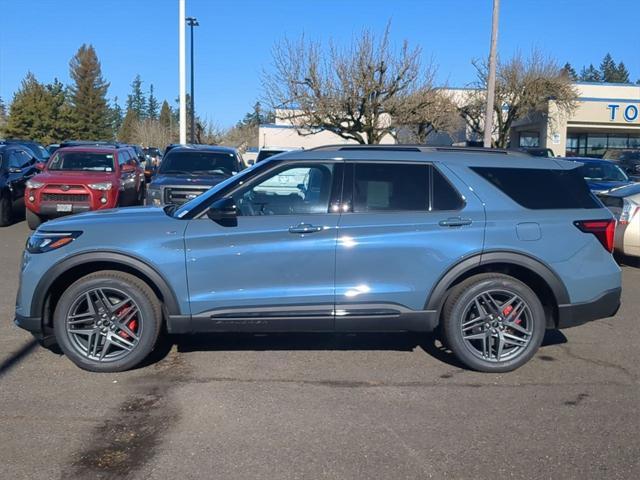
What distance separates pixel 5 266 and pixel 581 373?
26.7 ft

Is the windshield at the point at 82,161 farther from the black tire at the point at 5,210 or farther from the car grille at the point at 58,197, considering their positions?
the car grille at the point at 58,197

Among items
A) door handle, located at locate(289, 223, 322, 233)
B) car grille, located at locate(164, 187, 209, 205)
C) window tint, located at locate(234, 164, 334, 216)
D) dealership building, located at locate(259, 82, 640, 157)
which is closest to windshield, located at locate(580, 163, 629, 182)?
car grille, located at locate(164, 187, 209, 205)

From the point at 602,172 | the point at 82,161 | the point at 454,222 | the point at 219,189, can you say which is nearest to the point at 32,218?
the point at 82,161

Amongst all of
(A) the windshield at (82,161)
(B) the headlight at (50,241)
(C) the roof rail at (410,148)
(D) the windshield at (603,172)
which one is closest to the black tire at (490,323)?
(C) the roof rail at (410,148)

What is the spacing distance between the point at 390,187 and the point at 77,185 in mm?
9375

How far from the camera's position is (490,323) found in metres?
5.55

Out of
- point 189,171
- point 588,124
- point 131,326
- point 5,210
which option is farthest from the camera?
point 588,124

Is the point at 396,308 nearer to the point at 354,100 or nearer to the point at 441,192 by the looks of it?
the point at 441,192

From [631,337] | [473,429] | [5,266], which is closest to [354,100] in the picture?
[5,266]

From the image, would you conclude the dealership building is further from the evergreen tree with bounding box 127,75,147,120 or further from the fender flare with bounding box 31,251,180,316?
the evergreen tree with bounding box 127,75,147,120

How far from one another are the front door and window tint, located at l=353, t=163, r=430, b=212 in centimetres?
33

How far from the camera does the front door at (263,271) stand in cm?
526

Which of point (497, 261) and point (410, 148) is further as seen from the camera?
point (410, 148)

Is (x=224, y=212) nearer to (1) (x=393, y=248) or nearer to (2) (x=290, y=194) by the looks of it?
(2) (x=290, y=194)
